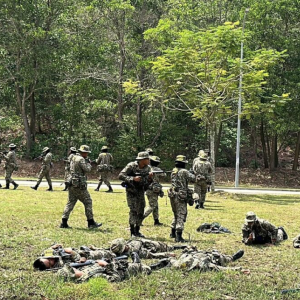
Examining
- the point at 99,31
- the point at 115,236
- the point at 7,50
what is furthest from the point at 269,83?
the point at 115,236

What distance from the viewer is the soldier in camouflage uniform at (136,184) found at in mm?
9523

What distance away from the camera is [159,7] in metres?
31.9

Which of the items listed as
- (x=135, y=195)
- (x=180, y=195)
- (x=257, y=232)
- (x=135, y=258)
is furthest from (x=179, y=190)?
(x=135, y=258)

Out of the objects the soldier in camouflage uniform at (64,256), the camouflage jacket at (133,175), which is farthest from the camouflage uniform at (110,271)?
the camouflage jacket at (133,175)

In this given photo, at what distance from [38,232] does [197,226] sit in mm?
4148

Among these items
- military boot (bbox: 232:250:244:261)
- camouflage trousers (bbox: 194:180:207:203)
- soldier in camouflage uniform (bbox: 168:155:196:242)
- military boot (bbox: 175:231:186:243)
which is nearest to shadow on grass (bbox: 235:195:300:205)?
camouflage trousers (bbox: 194:180:207:203)

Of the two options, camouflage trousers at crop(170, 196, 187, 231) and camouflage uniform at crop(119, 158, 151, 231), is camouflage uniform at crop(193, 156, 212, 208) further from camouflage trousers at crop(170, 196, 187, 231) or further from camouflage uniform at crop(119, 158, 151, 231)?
camouflage uniform at crop(119, 158, 151, 231)

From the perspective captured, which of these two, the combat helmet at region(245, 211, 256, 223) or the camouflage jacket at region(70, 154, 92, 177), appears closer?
the combat helmet at region(245, 211, 256, 223)

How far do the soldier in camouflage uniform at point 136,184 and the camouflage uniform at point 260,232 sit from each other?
2.31 m

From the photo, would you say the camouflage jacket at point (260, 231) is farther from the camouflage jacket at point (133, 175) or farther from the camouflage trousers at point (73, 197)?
the camouflage trousers at point (73, 197)

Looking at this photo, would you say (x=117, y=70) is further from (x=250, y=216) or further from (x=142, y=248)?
(x=142, y=248)

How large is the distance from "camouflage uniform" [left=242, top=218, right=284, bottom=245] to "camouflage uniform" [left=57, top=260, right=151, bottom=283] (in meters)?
3.37

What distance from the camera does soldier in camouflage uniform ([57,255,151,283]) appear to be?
6469 millimetres

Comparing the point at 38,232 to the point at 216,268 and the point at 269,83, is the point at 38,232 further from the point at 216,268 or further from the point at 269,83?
the point at 269,83
